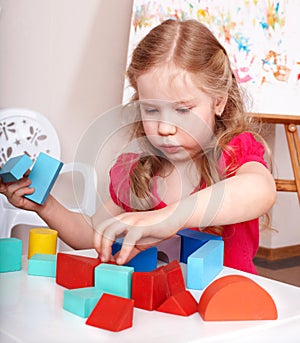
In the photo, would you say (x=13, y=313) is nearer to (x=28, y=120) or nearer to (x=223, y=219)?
(x=223, y=219)

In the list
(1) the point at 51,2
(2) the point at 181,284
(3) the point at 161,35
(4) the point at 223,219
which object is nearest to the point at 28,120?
(1) the point at 51,2

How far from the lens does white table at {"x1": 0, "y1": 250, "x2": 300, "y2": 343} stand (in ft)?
1.24

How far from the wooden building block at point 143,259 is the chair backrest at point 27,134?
1.17 m

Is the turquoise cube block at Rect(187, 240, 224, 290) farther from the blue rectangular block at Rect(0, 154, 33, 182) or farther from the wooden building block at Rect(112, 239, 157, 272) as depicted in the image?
the blue rectangular block at Rect(0, 154, 33, 182)

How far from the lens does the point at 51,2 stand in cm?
170

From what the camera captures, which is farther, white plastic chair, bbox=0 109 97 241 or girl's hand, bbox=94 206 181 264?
white plastic chair, bbox=0 109 97 241

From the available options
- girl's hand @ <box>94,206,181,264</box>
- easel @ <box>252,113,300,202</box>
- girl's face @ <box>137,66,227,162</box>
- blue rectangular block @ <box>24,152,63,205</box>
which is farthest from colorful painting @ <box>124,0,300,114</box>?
girl's hand @ <box>94,206,181,264</box>

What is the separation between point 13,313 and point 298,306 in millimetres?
230

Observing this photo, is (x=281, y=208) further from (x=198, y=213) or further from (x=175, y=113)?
(x=198, y=213)

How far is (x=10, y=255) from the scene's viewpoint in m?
0.55

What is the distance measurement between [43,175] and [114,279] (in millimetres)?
175

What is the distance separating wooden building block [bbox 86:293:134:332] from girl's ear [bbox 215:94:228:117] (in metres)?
0.54

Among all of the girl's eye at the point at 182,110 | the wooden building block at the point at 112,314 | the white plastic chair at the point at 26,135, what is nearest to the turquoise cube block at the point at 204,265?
the wooden building block at the point at 112,314

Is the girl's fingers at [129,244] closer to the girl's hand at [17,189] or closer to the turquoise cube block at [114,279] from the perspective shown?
the turquoise cube block at [114,279]
